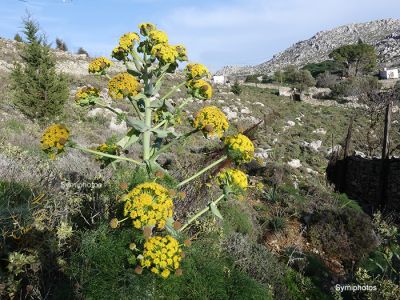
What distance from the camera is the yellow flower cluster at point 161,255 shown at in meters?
2.72

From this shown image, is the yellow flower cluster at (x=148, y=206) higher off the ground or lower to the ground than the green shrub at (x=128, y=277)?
higher

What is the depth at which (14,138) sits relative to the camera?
10250mm

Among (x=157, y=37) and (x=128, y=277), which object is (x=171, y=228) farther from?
(x=157, y=37)

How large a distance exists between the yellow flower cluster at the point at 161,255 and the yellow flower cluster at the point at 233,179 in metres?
0.86

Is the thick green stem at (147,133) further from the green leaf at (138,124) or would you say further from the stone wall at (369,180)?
the stone wall at (369,180)

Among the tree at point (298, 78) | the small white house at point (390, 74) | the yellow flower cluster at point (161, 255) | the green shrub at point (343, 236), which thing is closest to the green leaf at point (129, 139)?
the yellow flower cluster at point (161, 255)

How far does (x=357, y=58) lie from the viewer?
72562 millimetres

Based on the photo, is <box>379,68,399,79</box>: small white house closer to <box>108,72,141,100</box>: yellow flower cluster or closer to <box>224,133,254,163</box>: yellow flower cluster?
<box>224,133,254,163</box>: yellow flower cluster

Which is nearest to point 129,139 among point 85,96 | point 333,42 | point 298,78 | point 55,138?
point 85,96

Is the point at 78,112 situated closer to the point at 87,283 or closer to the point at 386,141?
the point at 386,141

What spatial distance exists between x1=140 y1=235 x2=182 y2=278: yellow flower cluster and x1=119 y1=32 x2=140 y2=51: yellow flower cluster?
1.63m

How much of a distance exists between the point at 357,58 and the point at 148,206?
257 feet
